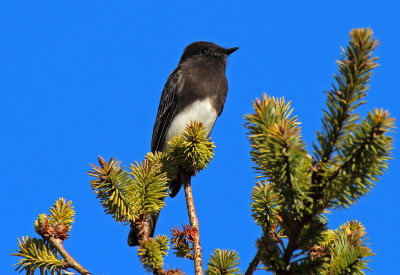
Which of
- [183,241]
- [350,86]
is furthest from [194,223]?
[350,86]

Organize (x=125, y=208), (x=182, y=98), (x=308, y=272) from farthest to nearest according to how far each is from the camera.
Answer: (x=182, y=98)
(x=125, y=208)
(x=308, y=272)

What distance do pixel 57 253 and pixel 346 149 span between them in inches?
64.8

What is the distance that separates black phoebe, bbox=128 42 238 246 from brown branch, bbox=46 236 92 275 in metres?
2.93

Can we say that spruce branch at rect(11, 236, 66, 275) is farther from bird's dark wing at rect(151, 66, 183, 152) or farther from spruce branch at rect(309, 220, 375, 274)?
bird's dark wing at rect(151, 66, 183, 152)

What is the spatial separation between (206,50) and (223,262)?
481 centimetres

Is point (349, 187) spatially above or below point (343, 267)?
above

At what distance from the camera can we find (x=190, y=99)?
572cm

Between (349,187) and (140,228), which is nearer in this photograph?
(349,187)

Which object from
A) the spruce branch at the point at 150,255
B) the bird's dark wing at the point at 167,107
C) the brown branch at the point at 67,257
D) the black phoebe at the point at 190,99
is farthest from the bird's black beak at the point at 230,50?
the spruce branch at the point at 150,255

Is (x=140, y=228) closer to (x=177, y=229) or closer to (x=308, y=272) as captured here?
(x=177, y=229)

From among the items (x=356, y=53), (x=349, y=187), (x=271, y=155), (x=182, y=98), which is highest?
(x=182, y=98)

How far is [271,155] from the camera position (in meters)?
1.73

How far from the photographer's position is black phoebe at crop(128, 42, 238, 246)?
5.72m

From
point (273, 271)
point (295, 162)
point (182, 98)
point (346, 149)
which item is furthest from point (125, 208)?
point (182, 98)
